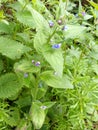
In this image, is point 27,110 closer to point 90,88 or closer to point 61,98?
point 61,98

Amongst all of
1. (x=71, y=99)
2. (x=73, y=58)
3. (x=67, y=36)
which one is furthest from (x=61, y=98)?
(x=67, y=36)

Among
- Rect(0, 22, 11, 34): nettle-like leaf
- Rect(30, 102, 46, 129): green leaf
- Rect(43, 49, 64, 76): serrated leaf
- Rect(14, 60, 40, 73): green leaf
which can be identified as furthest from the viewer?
Rect(0, 22, 11, 34): nettle-like leaf

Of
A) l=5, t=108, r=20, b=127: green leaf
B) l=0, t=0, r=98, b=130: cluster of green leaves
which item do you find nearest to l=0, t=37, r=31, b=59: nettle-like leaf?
l=0, t=0, r=98, b=130: cluster of green leaves

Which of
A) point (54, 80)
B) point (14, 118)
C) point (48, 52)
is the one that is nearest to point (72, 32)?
point (48, 52)

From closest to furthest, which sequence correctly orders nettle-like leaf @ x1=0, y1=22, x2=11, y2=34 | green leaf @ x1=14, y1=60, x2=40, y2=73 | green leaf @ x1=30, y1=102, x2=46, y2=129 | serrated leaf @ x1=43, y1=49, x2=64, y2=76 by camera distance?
1. serrated leaf @ x1=43, y1=49, x2=64, y2=76
2. green leaf @ x1=14, y1=60, x2=40, y2=73
3. green leaf @ x1=30, y1=102, x2=46, y2=129
4. nettle-like leaf @ x1=0, y1=22, x2=11, y2=34

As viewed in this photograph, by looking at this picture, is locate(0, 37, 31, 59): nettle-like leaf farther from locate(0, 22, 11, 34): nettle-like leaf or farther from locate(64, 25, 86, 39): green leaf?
locate(64, 25, 86, 39): green leaf

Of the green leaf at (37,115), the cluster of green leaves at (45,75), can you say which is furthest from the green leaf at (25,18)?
the green leaf at (37,115)
